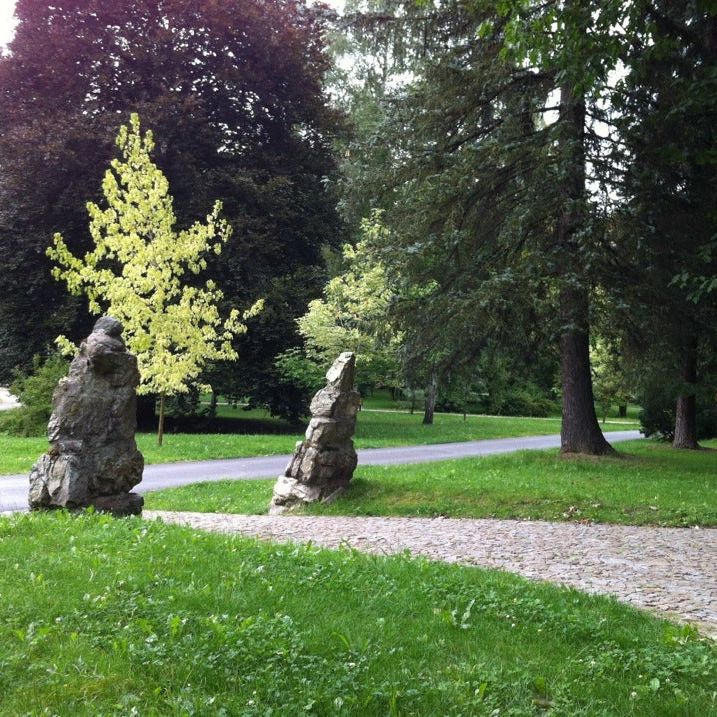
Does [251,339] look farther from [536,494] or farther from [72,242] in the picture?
[536,494]

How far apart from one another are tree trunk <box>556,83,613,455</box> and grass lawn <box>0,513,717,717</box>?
7631mm

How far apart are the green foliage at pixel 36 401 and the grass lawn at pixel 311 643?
47.2ft

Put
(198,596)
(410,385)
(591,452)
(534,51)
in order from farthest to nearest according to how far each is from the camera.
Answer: (410,385)
(591,452)
(534,51)
(198,596)

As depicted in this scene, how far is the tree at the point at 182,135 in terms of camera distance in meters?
20.6

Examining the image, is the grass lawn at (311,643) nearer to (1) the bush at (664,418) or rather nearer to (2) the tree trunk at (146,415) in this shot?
(1) the bush at (664,418)

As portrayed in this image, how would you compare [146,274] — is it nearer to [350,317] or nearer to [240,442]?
[240,442]

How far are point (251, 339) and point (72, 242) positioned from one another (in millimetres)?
6363

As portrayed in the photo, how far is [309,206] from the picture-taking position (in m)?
Answer: 24.4

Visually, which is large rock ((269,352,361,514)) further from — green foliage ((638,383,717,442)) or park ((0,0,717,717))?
green foliage ((638,383,717,442))

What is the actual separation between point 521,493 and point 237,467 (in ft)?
22.1

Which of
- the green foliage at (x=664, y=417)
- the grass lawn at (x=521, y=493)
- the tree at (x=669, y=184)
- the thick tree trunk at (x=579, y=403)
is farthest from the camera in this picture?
the green foliage at (x=664, y=417)

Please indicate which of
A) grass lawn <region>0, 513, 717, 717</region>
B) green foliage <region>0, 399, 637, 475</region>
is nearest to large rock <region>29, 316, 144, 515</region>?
grass lawn <region>0, 513, 717, 717</region>

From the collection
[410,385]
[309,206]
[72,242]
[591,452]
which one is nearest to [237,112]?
[309,206]

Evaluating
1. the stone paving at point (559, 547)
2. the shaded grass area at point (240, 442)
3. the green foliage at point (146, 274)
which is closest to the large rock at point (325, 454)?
the stone paving at point (559, 547)
